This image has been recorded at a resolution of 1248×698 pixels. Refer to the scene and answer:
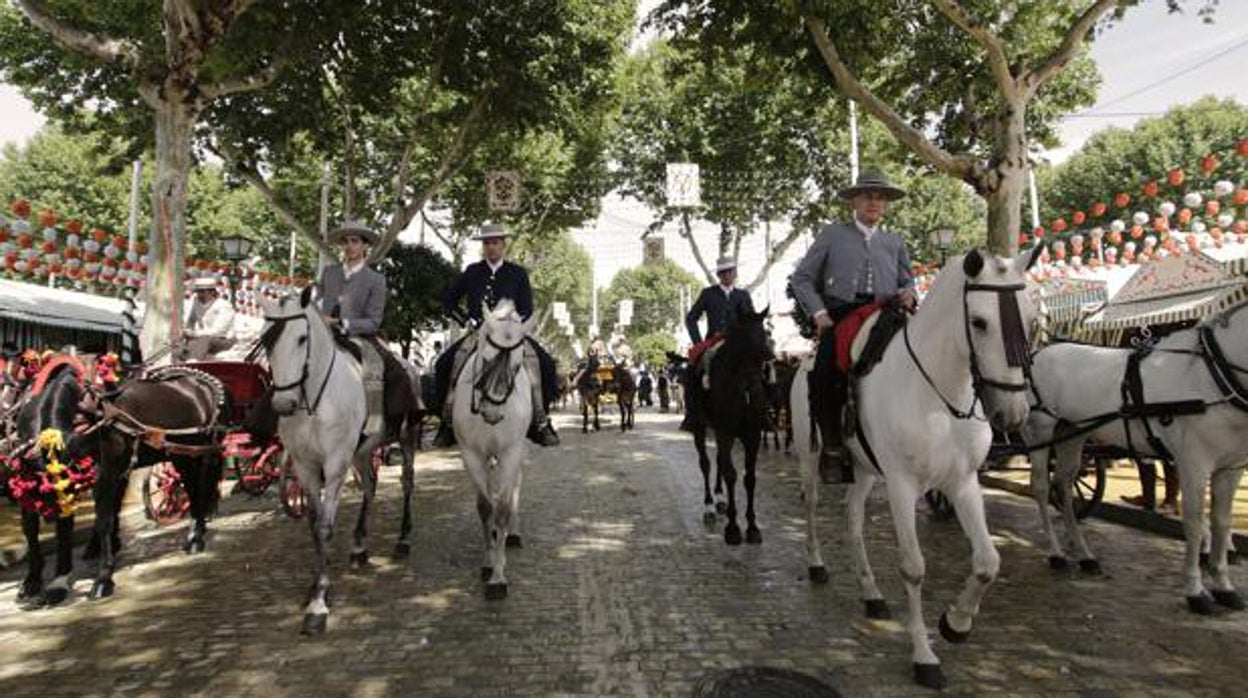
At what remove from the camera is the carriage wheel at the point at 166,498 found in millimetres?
9508

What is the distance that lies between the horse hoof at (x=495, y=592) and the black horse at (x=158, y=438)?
348 cm

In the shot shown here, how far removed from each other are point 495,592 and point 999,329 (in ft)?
14.0

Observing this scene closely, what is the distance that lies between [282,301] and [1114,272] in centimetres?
1803

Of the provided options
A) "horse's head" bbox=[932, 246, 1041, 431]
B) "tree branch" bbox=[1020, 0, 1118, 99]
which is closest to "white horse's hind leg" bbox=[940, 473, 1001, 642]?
"horse's head" bbox=[932, 246, 1041, 431]

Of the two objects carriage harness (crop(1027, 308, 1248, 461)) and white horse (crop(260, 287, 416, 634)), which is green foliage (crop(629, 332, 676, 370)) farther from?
white horse (crop(260, 287, 416, 634))

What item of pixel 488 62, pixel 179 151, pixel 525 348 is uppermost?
pixel 488 62

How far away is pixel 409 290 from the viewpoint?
67.5 feet

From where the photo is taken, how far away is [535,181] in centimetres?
3061

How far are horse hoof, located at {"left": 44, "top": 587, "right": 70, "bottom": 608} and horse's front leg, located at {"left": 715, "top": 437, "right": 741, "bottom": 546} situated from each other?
20.0ft

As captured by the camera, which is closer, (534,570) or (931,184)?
(534,570)

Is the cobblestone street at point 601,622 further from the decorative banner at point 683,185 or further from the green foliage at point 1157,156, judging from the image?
the green foliage at point 1157,156

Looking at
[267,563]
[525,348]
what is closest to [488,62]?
[525,348]

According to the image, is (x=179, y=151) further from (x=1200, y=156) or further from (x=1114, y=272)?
(x=1200, y=156)

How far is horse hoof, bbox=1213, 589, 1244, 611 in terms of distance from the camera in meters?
5.47
